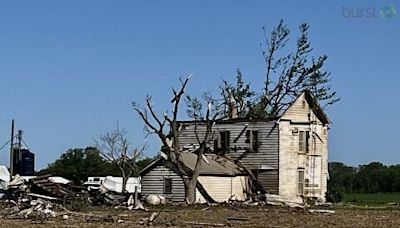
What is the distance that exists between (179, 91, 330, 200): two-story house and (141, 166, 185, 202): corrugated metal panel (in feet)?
17.8

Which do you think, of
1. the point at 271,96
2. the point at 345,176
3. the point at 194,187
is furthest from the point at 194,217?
the point at 345,176

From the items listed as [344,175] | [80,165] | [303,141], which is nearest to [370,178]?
[344,175]

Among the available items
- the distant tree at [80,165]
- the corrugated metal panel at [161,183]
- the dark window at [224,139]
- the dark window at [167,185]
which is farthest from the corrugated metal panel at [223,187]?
the distant tree at [80,165]

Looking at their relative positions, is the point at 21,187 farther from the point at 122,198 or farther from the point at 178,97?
the point at 178,97

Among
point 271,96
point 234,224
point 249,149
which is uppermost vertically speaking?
point 271,96

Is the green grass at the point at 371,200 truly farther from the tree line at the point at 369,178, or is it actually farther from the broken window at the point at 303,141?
the tree line at the point at 369,178

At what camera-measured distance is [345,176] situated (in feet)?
408

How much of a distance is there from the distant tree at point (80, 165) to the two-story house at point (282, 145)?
3422 cm

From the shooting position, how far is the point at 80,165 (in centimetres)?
10194

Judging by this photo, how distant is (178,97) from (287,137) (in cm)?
→ 958

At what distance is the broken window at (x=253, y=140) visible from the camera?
64.2m

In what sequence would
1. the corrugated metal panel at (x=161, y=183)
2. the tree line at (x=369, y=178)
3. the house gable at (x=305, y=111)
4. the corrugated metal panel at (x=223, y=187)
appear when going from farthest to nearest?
the tree line at (x=369, y=178) < the house gable at (x=305, y=111) < the corrugated metal panel at (x=161, y=183) < the corrugated metal panel at (x=223, y=187)

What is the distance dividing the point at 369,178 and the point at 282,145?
61177 millimetres

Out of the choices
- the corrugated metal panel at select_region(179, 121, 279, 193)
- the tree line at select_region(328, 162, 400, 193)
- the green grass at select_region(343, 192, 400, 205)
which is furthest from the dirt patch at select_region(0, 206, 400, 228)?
the tree line at select_region(328, 162, 400, 193)
